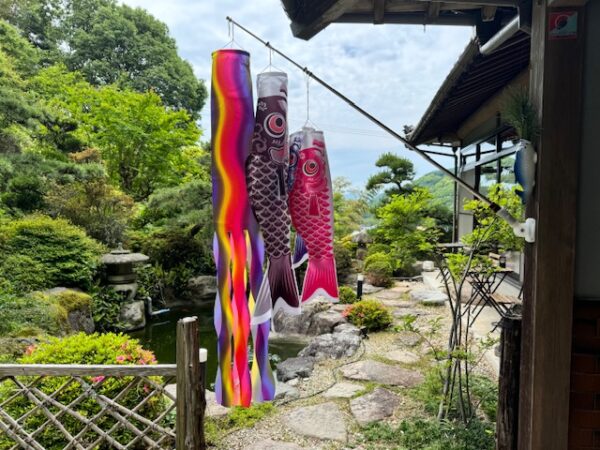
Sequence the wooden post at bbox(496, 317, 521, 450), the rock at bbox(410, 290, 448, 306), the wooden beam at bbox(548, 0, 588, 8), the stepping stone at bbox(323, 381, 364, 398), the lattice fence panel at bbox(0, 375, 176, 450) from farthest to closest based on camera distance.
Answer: the rock at bbox(410, 290, 448, 306) < the stepping stone at bbox(323, 381, 364, 398) < the lattice fence panel at bbox(0, 375, 176, 450) < the wooden post at bbox(496, 317, 521, 450) < the wooden beam at bbox(548, 0, 588, 8)

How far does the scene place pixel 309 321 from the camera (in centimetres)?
601

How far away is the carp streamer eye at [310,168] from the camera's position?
1.78 meters

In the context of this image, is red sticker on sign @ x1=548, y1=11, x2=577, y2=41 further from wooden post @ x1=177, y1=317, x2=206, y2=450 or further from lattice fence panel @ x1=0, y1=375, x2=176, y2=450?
lattice fence panel @ x1=0, y1=375, x2=176, y2=450

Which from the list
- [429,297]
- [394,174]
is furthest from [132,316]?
[394,174]

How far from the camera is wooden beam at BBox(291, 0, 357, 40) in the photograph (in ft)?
4.84

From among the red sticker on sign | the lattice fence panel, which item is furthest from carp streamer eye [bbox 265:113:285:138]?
the lattice fence panel

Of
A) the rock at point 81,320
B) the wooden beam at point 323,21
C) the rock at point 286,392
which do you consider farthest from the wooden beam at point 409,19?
the rock at point 81,320

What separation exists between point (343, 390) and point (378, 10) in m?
3.20

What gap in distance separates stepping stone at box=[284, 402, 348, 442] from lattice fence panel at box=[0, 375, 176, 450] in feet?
3.34

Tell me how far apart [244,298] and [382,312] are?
13.8 ft

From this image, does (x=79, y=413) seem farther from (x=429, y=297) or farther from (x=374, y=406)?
(x=429, y=297)

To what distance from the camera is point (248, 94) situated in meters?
1.59

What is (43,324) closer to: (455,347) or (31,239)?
(31,239)

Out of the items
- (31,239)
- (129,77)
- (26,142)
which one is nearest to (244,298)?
(31,239)
